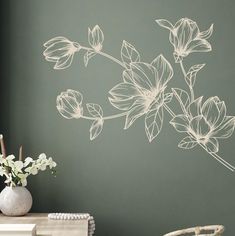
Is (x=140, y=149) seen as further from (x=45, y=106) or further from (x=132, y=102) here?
(x=45, y=106)

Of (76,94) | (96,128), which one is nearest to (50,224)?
(96,128)

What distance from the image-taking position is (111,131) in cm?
346

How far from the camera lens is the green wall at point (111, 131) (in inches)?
135

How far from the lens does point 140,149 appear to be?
3.46m

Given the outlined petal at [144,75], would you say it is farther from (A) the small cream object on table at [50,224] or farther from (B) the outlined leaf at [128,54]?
(A) the small cream object on table at [50,224]

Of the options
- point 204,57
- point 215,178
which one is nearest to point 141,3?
point 204,57

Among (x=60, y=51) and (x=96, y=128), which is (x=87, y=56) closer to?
(x=60, y=51)

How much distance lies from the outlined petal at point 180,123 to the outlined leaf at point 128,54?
45 cm

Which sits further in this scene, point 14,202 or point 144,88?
point 144,88

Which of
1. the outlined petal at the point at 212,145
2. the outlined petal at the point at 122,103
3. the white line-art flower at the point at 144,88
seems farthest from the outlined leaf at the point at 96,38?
the outlined petal at the point at 212,145

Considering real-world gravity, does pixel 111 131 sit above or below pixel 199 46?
below

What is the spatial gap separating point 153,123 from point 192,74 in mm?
401

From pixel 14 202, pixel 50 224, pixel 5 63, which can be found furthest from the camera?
pixel 5 63

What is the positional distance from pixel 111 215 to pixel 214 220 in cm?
65
